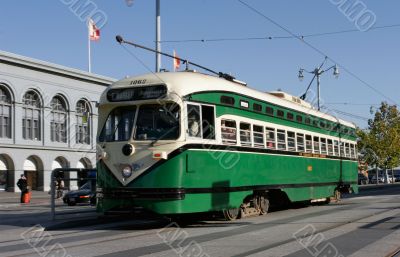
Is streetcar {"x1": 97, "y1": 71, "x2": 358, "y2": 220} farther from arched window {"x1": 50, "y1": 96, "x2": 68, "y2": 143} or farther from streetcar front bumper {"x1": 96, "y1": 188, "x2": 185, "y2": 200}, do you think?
arched window {"x1": 50, "y1": 96, "x2": 68, "y2": 143}

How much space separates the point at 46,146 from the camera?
51.9 m

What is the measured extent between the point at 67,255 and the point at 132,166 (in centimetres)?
374

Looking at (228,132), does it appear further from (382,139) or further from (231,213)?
(382,139)

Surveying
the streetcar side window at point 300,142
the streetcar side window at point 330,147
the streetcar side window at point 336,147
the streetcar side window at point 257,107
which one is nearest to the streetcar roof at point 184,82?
the streetcar side window at point 257,107

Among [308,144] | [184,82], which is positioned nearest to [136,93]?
[184,82]

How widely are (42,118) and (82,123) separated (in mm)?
5605

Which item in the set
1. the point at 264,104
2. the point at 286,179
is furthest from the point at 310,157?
the point at 264,104

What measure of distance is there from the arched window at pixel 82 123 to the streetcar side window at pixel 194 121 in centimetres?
4249

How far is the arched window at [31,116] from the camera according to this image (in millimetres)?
49812

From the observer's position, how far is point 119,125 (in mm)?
13602

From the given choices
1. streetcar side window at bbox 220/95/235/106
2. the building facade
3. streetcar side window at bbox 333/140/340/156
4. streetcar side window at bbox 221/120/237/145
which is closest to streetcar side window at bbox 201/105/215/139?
streetcar side window at bbox 221/120/237/145

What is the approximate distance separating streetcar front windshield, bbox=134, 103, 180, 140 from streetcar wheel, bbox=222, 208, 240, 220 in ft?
9.54

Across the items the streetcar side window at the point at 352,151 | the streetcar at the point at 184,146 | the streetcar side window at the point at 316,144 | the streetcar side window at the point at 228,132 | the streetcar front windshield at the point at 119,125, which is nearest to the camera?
the streetcar at the point at 184,146

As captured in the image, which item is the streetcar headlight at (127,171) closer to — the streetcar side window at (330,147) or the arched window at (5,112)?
the streetcar side window at (330,147)
